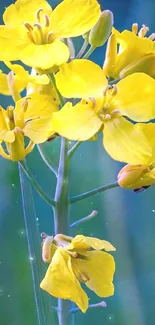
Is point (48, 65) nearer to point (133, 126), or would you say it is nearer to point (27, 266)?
point (133, 126)

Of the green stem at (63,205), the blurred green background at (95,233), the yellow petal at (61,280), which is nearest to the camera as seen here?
the yellow petal at (61,280)

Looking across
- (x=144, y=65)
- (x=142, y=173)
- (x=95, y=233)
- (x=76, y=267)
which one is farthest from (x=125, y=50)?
(x=95, y=233)

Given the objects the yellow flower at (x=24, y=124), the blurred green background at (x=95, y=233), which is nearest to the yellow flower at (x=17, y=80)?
the yellow flower at (x=24, y=124)

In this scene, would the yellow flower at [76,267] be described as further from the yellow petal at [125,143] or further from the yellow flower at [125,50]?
the yellow flower at [125,50]

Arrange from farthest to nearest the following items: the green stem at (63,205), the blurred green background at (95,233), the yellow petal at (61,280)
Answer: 1. the blurred green background at (95,233)
2. the green stem at (63,205)
3. the yellow petal at (61,280)

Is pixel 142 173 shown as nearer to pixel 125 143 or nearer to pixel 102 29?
pixel 125 143

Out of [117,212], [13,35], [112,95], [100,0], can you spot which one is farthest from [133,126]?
[100,0]
